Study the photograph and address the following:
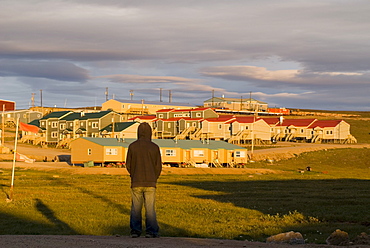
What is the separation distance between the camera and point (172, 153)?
7781cm

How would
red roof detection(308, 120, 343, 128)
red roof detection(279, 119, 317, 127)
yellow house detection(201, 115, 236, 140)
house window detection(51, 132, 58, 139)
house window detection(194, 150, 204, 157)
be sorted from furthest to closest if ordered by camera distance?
red roof detection(279, 119, 317, 127)
house window detection(51, 132, 58, 139)
red roof detection(308, 120, 343, 128)
yellow house detection(201, 115, 236, 140)
house window detection(194, 150, 204, 157)

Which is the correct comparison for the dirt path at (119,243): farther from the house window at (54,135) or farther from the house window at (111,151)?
the house window at (54,135)

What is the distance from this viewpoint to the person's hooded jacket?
1373 cm

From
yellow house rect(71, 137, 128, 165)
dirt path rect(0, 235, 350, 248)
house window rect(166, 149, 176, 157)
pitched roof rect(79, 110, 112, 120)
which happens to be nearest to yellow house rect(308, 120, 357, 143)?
pitched roof rect(79, 110, 112, 120)

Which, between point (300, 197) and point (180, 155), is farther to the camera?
point (180, 155)

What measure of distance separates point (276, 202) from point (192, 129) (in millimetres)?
91852

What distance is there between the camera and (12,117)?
148000 millimetres

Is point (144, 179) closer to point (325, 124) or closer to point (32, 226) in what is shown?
point (32, 226)

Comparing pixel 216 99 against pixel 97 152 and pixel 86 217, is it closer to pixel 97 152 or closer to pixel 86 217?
pixel 97 152

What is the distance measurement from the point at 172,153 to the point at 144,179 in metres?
64.2

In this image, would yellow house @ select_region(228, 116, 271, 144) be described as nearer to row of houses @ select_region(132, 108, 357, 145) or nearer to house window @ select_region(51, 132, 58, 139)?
row of houses @ select_region(132, 108, 357, 145)

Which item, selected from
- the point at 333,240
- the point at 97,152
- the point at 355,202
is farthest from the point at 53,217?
the point at 97,152

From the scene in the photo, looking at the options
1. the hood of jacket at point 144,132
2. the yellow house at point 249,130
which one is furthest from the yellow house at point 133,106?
the hood of jacket at point 144,132

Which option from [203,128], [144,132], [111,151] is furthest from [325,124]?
[144,132]
